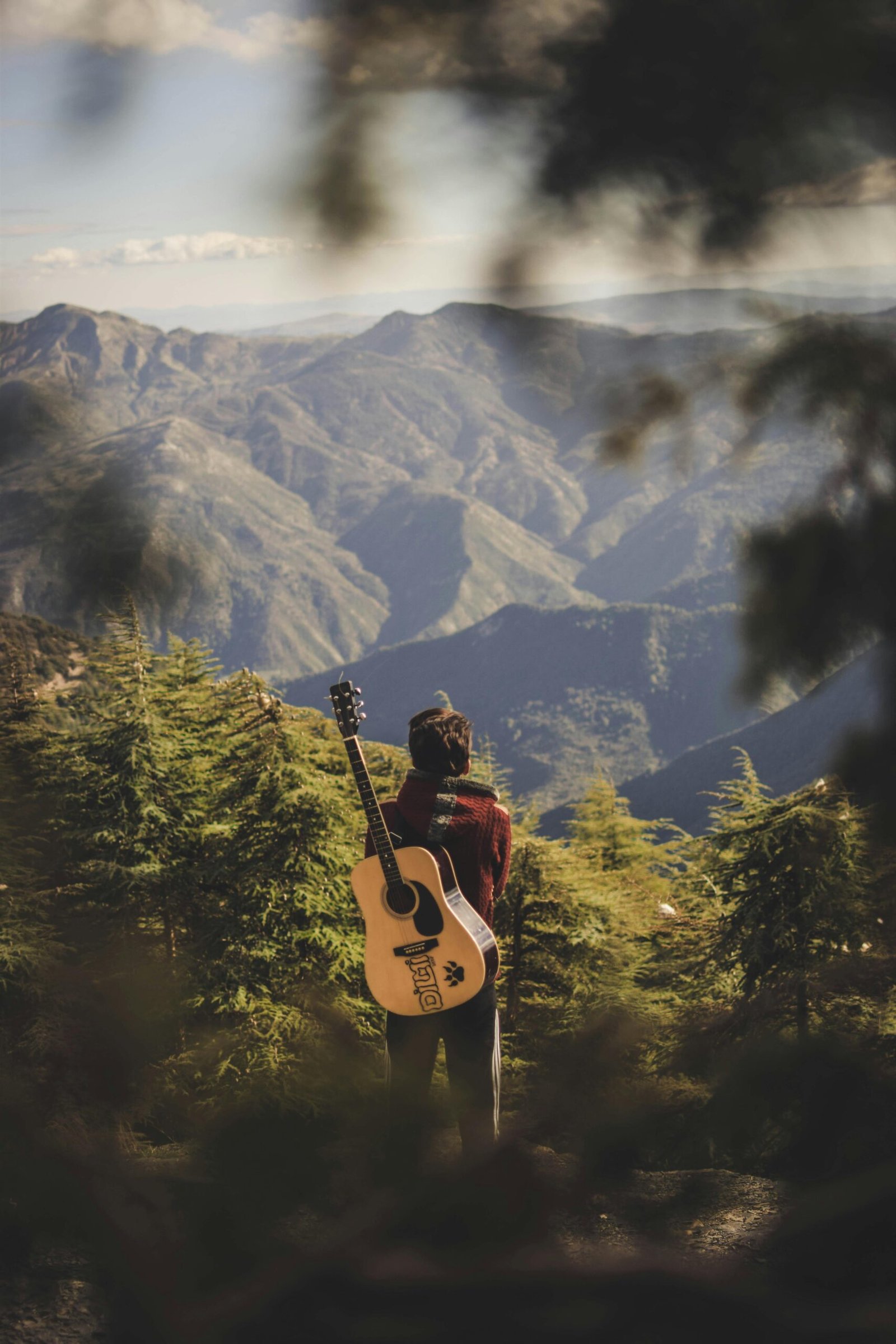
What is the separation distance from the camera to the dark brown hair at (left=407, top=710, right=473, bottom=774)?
3977 mm

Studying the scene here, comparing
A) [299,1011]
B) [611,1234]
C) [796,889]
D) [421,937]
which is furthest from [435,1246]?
[299,1011]

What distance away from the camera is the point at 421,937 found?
373 centimetres

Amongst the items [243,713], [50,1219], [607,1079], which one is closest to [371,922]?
[607,1079]

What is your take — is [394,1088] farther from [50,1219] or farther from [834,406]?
[834,406]

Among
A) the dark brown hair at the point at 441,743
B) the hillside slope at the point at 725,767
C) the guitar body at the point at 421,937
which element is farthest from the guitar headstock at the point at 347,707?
the hillside slope at the point at 725,767

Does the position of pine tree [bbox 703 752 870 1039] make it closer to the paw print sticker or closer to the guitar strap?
the paw print sticker

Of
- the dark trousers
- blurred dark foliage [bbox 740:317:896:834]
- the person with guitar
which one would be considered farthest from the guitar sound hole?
blurred dark foliage [bbox 740:317:896:834]

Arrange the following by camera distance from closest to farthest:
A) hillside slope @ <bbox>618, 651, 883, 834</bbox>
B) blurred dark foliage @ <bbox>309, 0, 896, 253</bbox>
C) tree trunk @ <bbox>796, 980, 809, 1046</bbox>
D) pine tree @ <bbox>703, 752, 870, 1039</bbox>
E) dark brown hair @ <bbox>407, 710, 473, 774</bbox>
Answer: blurred dark foliage @ <bbox>309, 0, 896, 253</bbox>
tree trunk @ <bbox>796, 980, 809, 1046</bbox>
pine tree @ <bbox>703, 752, 870, 1039</bbox>
dark brown hair @ <bbox>407, 710, 473, 774</bbox>
hillside slope @ <bbox>618, 651, 883, 834</bbox>

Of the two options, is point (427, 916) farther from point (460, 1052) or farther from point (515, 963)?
point (515, 963)

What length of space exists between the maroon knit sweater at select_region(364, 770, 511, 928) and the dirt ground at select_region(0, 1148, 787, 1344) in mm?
1537

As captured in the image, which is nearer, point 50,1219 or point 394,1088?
point 50,1219

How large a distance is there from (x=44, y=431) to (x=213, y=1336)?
2099mm

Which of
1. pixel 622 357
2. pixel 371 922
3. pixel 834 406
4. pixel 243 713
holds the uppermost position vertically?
pixel 622 357

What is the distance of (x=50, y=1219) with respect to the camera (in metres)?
1.86
